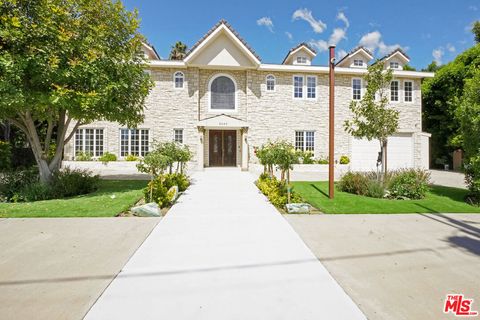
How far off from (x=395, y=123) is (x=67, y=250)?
1106 centimetres

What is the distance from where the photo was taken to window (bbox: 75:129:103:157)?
1916 centimetres

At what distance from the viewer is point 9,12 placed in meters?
7.93

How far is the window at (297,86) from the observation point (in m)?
20.4

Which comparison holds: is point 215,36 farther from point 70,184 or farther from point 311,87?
point 70,184

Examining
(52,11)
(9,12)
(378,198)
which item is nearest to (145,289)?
(378,198)

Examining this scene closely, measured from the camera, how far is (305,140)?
20516mm

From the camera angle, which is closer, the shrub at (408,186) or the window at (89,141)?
the shrub at (408,186)

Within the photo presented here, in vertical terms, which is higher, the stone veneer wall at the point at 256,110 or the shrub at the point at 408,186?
the stone veneer wall at the point at 256,110

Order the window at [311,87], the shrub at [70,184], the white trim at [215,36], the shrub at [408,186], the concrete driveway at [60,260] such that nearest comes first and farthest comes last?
the concrete driveway at [60,260] → the shrub at [408,186] → the shrub at [70,184] → the white trim at [215,36] → the window at [311,87]

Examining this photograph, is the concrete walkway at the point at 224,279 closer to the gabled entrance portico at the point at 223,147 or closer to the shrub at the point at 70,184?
the shrub at the point at 70,184

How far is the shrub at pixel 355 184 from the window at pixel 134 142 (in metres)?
14.6

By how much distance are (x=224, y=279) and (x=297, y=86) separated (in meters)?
19.2

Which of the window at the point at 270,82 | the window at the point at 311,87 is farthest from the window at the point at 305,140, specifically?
the window at the point at 270,82

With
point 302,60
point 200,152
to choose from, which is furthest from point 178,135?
point 302,60
